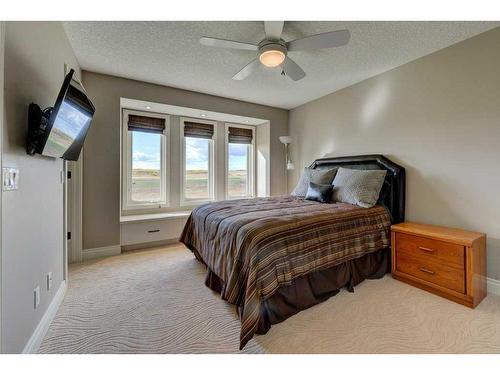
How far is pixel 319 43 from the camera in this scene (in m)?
1.98

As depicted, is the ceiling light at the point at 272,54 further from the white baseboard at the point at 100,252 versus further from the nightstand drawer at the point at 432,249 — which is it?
the white baseboard at the point at 100,252

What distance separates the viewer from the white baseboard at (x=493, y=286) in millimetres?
2152

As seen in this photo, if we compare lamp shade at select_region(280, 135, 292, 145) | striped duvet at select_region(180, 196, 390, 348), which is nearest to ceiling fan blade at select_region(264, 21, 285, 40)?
striped duvet at select_region(180, 196, 390, 348)

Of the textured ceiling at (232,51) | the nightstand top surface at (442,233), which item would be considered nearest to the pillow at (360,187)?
the nightstand top surface at (442,233)

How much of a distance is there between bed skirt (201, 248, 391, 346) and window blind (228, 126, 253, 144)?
10.4ft

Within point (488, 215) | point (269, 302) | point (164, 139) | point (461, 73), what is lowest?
point (269, 302)

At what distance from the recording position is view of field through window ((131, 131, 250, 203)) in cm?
393

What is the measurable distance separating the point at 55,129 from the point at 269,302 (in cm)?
192

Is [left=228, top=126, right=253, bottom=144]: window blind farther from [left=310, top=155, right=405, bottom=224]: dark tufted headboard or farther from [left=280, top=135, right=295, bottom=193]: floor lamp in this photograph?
[left=310, top=155, right=405, bottom=224]: dark tufted headboard

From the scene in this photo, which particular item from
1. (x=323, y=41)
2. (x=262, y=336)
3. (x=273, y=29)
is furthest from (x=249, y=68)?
(x=262, y=336)

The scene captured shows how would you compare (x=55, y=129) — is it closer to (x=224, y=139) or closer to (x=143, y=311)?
(x=143, y=311)

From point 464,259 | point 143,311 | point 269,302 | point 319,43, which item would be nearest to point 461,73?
point 319,43

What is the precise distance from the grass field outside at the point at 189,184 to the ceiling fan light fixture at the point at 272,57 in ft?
8.99

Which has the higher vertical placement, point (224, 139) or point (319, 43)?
point (319, 43)
